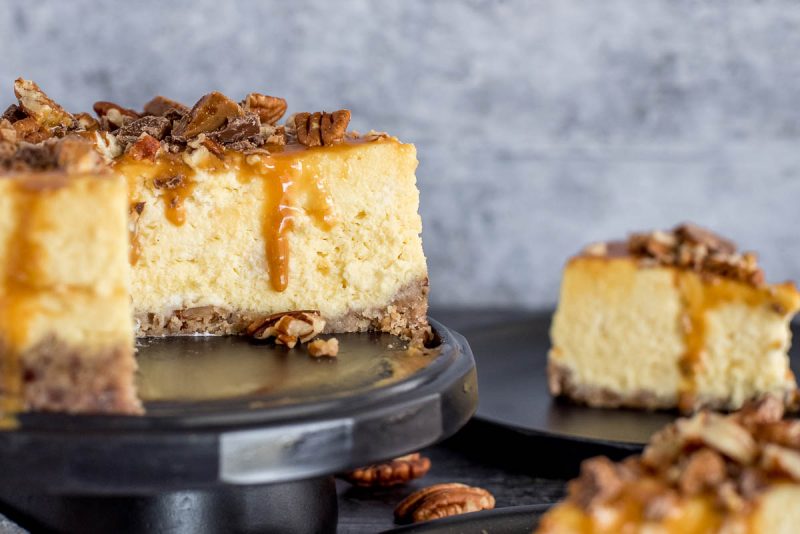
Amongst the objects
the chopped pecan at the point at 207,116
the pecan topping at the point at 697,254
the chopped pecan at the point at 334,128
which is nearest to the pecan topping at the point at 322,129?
the chopped pecan at the point at 334,128

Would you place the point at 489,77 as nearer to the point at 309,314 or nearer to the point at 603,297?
the point at 603,297

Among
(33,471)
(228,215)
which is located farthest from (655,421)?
(33,471)

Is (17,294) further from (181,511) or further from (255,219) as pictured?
(255,219)

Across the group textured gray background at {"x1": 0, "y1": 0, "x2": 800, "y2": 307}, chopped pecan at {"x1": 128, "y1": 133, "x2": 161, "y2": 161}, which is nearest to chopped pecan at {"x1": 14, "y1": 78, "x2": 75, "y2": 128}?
chopped pecan at {"x1": 128, "y1": 133, "x2": 161, "y2": 161}

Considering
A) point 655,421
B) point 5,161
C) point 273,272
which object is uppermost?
point 5,161

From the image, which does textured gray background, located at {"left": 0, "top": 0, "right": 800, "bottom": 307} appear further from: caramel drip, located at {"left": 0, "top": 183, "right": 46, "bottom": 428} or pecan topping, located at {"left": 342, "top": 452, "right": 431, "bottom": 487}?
caramel drip, located at {"left": 0, "top": 183, "right": 46, "bottom": 428}

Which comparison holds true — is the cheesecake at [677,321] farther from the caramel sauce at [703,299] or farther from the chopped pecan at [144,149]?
the chopped pecan at [144,149]
